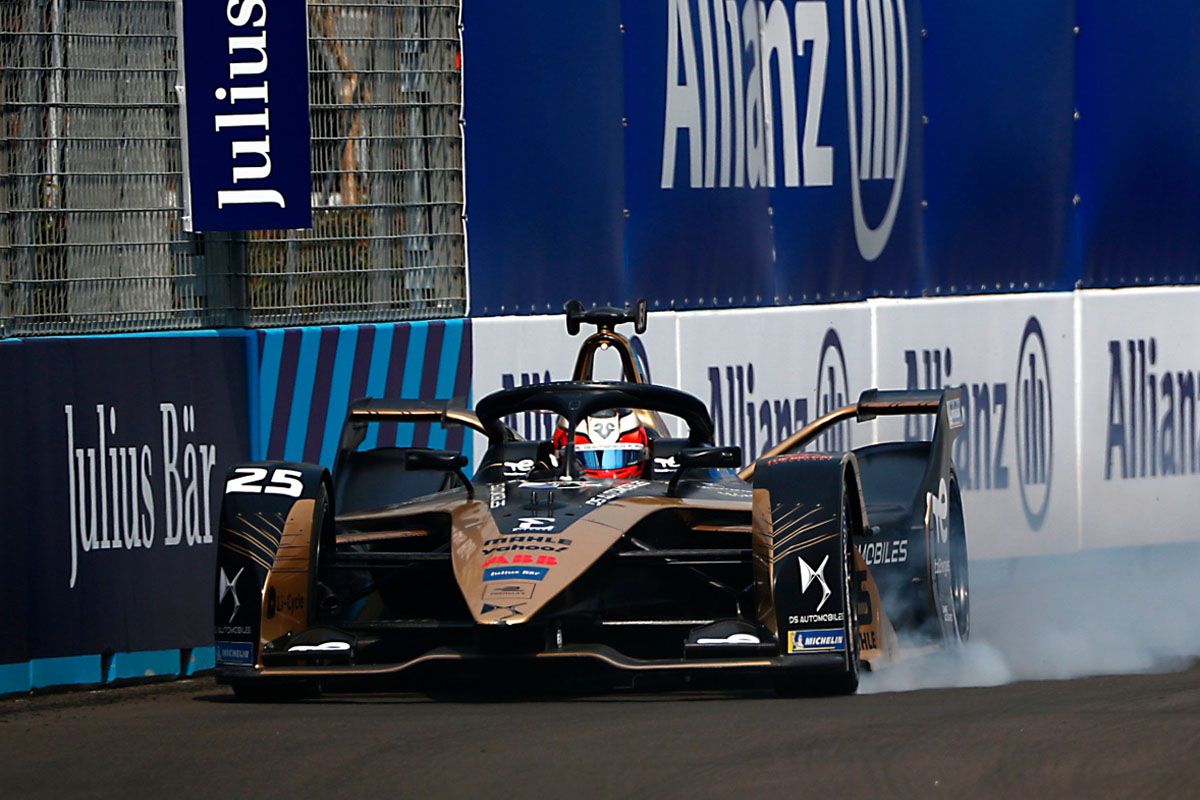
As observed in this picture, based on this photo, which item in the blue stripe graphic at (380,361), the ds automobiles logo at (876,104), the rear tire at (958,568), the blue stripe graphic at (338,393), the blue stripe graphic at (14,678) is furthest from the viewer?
the ds automobiles logo at (876,104)

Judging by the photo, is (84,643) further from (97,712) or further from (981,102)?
(981,102)

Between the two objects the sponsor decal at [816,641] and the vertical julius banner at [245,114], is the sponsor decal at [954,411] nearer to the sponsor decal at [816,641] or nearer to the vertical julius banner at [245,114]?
the sponsor decal at [816,641]

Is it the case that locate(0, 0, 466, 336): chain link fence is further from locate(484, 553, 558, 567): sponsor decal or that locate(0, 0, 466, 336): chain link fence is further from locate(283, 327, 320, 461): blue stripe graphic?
locate(484, 553, 558, 567): sponsor decal

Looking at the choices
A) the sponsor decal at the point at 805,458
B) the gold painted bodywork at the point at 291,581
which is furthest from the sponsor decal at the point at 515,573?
the sponsor decal at the point at 805,458

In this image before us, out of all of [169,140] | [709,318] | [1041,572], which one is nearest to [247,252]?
[169,140]

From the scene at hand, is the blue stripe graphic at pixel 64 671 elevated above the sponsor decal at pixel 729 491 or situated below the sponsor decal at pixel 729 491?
below

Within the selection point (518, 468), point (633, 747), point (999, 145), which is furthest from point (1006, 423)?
point (633, 747)

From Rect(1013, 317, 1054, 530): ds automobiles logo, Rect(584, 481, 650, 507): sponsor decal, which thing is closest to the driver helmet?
Rect(584, 481, 650, 507): sponsor decal

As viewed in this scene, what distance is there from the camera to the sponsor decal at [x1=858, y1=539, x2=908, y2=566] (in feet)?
30.7

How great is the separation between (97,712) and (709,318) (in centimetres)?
486

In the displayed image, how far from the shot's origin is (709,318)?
12164 millimetres

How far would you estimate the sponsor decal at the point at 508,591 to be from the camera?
25.6 feet

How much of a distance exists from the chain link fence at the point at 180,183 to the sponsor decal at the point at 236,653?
6.93 ft

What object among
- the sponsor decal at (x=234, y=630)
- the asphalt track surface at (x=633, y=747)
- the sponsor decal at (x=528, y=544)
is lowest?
the asphalt track surface at (x=633, y=747)
